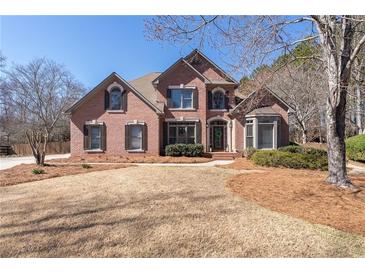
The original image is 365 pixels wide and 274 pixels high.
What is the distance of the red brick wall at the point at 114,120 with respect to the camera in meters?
17.4

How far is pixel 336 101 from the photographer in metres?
7.25

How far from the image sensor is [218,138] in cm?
1931

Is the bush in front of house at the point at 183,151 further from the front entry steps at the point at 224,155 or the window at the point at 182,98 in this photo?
the window at the point at 182,98

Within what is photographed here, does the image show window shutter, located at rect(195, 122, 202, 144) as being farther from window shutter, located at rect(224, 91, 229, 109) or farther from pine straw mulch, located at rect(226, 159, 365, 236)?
pine straw mulch, located at rect(226, 159, 365, 236)

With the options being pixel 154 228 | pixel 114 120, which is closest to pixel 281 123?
pixel 114 120

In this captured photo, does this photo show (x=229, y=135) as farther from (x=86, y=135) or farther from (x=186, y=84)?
(x=86, y=135)

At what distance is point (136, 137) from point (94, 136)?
122 inches

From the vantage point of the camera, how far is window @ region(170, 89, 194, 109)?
1872 centimetres

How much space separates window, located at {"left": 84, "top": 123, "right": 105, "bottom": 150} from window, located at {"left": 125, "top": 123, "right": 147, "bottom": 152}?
1.80 meters

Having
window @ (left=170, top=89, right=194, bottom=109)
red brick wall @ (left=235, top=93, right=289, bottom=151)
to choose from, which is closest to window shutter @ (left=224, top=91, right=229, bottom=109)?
red brick wall @ (left=235, top=93, right=289, bottom=151)

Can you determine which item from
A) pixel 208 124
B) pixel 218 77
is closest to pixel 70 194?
pixel 208 124

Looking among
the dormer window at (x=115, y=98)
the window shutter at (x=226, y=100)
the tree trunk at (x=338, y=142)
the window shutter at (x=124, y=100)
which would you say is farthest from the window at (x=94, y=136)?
the tree trunk at (x=338, y=142)
